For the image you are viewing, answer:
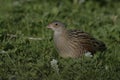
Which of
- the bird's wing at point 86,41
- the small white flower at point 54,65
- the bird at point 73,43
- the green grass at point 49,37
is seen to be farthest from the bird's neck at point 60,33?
the small white flower at point 54,65

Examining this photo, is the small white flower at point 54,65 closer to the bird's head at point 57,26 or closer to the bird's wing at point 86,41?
the bird's wing at point 86,41

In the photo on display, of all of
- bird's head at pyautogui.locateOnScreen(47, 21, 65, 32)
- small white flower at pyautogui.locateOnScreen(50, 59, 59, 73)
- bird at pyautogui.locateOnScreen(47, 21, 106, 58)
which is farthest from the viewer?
bird's head at pyautogui.locateOnScreen(47, 21, 65, 32)

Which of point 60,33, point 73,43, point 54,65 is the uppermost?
point 60,33

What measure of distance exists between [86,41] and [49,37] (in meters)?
0.96

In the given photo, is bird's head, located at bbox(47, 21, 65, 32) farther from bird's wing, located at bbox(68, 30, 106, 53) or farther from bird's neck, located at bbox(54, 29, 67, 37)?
bird's wing, located at bbox(68, 30, 106, 53)

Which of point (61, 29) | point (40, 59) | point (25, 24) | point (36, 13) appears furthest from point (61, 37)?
point (36, 13)

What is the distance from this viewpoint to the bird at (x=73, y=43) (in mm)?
9477

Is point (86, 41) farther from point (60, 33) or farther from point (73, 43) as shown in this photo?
point (60, 33)

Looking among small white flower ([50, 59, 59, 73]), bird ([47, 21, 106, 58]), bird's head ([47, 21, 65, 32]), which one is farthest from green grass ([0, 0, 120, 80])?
bird's head ([47, 21, 65, 32])

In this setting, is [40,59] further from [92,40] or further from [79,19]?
[79,19]

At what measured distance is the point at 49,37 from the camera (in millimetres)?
10422

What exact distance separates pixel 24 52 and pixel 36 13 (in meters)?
3.18

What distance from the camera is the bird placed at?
31.1ft

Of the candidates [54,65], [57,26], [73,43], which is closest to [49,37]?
[57,26]
